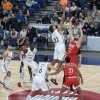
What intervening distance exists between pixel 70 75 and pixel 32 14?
19.7 m

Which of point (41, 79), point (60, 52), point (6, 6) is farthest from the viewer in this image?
point (6, 6)

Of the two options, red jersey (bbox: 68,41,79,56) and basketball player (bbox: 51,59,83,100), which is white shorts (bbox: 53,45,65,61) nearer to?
red jersey (bbox: 68,41,79,56)

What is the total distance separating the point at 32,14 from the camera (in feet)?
107

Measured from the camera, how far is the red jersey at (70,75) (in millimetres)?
13148

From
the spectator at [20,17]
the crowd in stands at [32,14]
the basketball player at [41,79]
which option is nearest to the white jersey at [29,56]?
the basketball player at [41,79]

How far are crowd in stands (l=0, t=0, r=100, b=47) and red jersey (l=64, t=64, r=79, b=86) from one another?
49.2 ft

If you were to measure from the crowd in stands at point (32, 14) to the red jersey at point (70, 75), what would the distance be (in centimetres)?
1498

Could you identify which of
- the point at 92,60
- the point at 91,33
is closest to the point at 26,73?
the point at 92,60

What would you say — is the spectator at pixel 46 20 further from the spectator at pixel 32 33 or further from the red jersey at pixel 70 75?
the red jersey at pixel 70 75

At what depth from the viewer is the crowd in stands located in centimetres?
2912

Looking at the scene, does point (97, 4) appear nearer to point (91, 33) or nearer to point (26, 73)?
point (91, 33)

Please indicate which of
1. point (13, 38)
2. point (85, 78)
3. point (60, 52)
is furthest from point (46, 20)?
point (60, 52)

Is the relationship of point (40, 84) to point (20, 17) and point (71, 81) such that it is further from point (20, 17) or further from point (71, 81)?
point (20, 17)

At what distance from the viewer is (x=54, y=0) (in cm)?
3353
